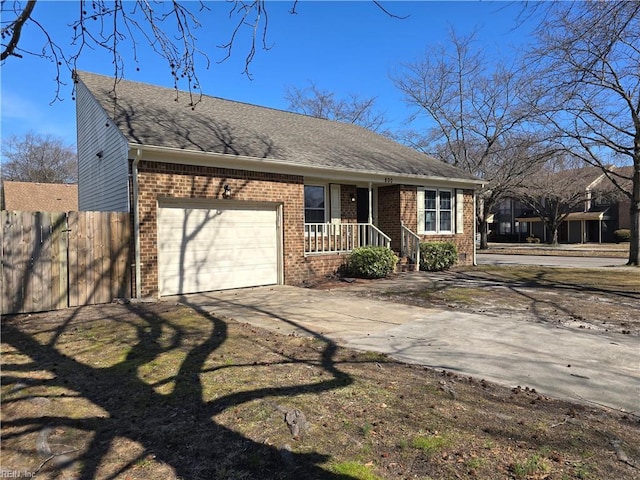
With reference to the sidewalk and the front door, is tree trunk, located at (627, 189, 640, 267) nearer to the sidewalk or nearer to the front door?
the sidewalk

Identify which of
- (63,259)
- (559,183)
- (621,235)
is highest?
(559,183)

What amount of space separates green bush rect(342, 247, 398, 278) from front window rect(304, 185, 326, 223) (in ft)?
5.82

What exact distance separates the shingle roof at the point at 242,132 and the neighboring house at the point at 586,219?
2967 centimetres

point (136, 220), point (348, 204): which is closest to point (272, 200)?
point (136, 220)

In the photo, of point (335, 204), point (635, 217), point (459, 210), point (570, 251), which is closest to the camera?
point (335, 204)

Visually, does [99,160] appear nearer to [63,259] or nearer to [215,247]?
[215,247]

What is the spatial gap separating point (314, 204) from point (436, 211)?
17.3 feet

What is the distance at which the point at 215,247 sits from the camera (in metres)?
10.8

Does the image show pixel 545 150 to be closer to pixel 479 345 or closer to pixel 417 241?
pixel 417 241

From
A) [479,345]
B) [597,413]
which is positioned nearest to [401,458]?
[597,413]

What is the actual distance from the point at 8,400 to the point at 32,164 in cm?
4914

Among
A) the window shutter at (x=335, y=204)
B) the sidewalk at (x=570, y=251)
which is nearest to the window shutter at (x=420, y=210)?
the window shutter at (x=335, y=204)

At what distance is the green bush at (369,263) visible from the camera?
13.0 m

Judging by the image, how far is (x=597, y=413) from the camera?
367cm
